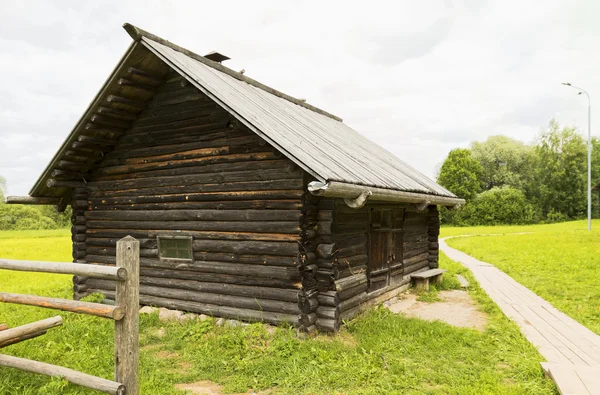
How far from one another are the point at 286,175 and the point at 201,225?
2373mm

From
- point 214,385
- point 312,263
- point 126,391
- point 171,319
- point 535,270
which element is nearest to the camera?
point 126,391

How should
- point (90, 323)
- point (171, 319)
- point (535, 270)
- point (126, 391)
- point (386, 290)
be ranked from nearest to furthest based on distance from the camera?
point (126, 391)
point (90, 323)
point (171, 319)
point (386, 290)
point (535, 270)

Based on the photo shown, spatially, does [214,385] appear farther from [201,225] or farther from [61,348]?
[201,225]

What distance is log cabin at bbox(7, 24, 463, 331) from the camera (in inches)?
300

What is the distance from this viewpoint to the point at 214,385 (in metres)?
5.95

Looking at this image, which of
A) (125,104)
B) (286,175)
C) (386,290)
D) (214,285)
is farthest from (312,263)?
(125,104)

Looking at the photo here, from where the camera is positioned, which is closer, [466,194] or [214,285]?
[214,285]

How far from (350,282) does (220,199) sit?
10.1ft

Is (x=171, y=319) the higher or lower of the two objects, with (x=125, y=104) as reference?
lower

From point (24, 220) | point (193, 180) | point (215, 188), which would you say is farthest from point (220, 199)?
point (24, 220)

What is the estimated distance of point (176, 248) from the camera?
30.8 feet

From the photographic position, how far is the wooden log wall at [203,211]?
25.4 feet

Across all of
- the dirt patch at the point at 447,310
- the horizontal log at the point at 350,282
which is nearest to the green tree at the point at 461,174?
the dirt patch at the point at 447,310

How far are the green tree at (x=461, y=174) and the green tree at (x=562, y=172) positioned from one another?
8.08 metres
